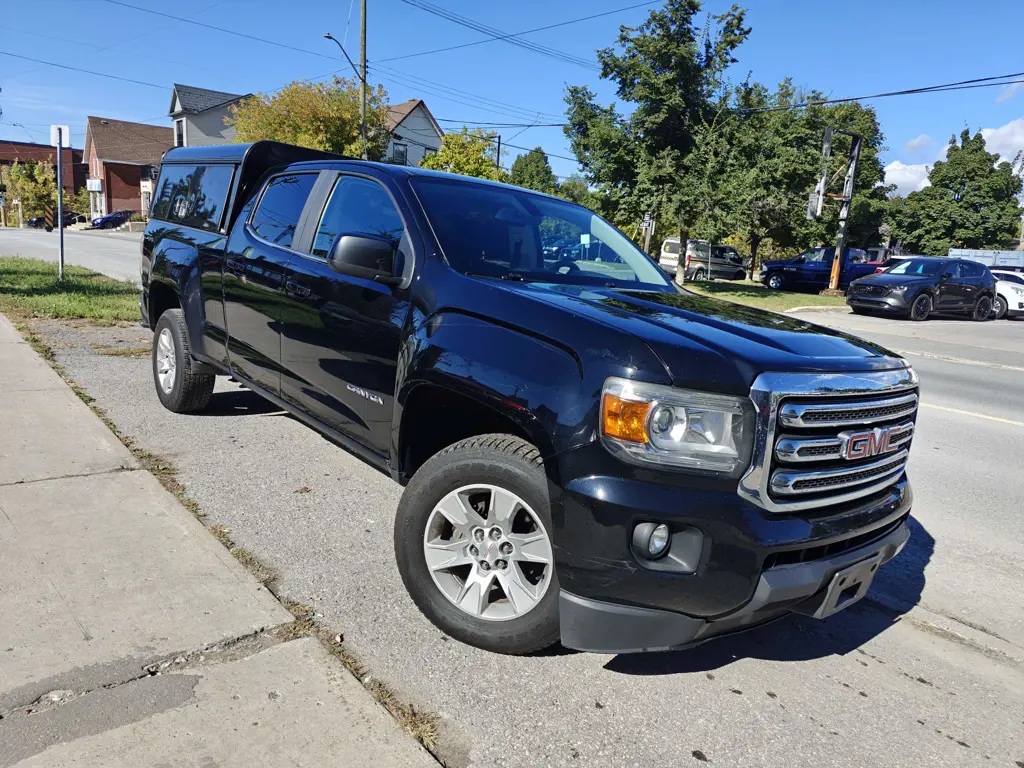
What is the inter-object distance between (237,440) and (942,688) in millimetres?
4406

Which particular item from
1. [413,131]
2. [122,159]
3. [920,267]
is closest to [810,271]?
[920,267]

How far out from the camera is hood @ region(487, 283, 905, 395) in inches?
94.3

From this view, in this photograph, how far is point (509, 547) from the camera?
2.75 metres

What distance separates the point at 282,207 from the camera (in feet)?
14.8

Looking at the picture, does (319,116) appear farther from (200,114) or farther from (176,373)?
(176,373)

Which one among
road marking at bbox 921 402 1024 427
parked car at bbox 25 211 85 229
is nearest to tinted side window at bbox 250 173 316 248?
road marking at bbox 921 402 1024 427

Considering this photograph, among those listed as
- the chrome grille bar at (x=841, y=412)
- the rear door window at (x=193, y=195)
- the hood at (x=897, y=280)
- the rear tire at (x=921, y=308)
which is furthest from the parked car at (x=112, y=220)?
the chrome grille bar at (x=841, y=412)

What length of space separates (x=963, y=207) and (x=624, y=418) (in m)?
57.2

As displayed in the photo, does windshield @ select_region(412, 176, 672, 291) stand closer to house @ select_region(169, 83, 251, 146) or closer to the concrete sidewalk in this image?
the concrete sidewalk

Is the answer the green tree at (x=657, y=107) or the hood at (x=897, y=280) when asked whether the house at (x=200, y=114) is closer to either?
the green tree at (x=657, y=107)

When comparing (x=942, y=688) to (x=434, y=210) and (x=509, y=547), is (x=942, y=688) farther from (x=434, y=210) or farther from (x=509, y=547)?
(x=434, y=210)

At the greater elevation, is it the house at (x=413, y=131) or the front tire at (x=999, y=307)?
the house at (x=413, y=131)

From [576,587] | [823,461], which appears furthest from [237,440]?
[823,461]

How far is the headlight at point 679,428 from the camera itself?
2.37 m
